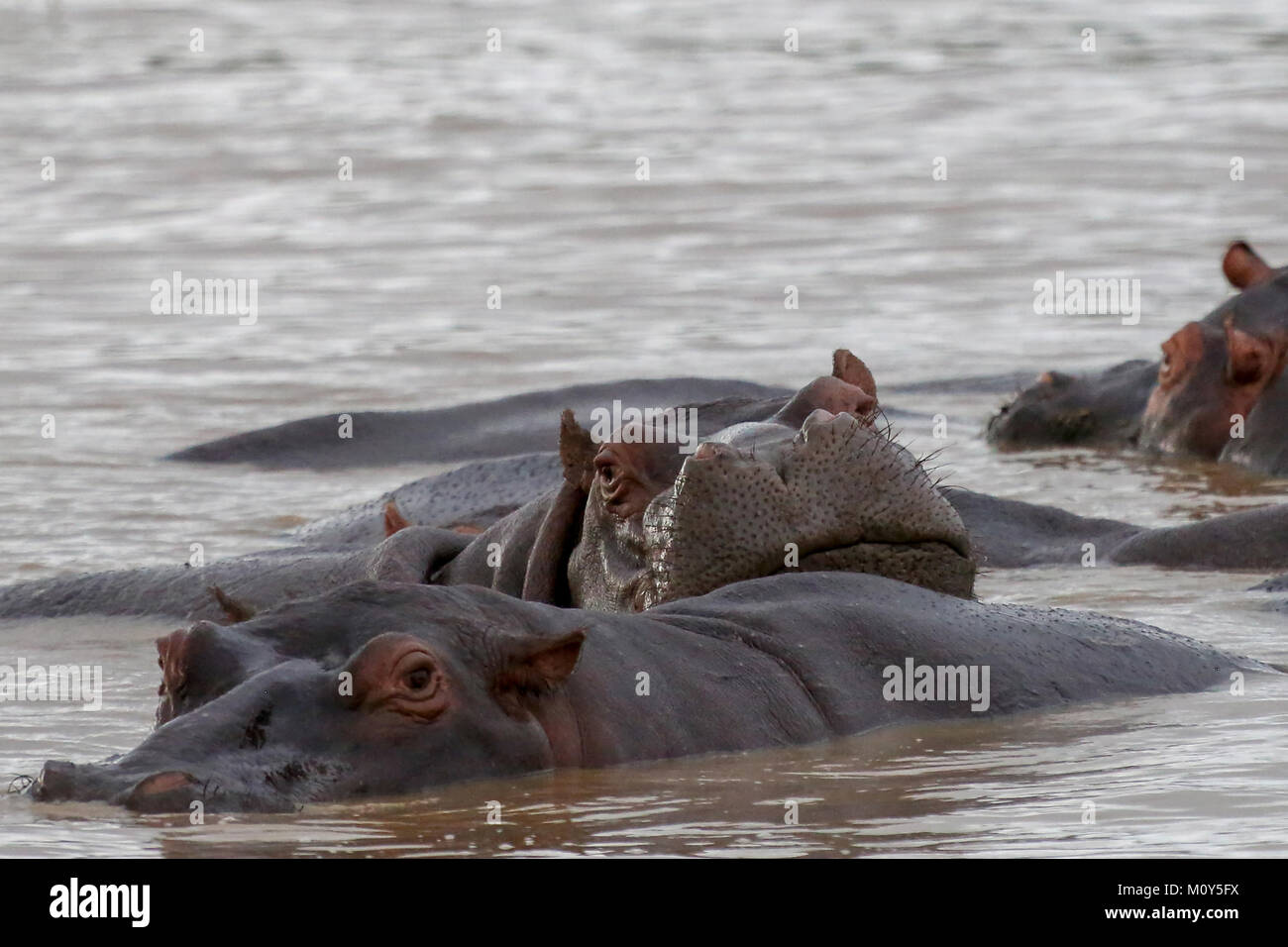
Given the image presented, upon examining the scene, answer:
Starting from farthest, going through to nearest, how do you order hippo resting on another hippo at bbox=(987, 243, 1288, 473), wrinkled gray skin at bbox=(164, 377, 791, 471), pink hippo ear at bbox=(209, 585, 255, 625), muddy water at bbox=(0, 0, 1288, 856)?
1. wrinkled gray skin at bbox=(164, 377, 791, 471)
2. hippo resting on another hippo at bbox=(987, 243, 1288, 473)
3. pink hippo ear at bbox=(209, 585, 255, 625)
4. muddy water at bbox=(0, 0, 1288, 856)

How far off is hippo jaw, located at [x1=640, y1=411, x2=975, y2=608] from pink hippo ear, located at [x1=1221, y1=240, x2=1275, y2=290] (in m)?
4.59

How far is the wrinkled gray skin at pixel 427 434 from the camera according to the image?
395 inches

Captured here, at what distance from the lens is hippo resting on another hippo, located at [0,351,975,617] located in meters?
5.16

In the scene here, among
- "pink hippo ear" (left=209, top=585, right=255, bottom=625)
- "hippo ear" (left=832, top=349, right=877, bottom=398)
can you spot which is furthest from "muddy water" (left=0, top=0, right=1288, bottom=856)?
"hippo ear" (left=832, top=349, right=877, bottom=398)

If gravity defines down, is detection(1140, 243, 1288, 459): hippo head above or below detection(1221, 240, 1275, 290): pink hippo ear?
below

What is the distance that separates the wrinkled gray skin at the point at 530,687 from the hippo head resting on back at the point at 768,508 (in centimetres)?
12

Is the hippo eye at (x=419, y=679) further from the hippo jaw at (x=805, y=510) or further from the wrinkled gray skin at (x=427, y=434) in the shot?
the wrinkled gray skin at (x=427, y=434)

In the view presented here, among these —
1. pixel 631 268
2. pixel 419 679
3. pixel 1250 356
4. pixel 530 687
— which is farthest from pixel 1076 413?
pixel 631 268

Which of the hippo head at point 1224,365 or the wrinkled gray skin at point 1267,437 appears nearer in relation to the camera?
the hippo head at point 1224,365

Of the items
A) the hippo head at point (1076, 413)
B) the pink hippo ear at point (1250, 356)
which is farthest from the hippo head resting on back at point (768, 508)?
the hippo head at point (1076, 413)

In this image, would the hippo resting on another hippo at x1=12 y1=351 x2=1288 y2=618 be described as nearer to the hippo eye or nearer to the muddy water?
the muddy water

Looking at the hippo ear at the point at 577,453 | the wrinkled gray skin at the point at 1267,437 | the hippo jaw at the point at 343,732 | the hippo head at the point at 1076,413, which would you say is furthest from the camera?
the hippo head at the point at 1076,413
